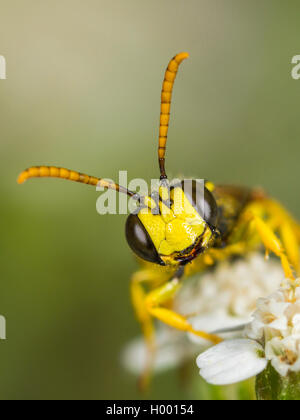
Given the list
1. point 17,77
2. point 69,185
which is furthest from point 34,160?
point 17,77

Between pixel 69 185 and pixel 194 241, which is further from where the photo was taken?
pixel 69 185

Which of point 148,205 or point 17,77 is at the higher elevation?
point 17,77

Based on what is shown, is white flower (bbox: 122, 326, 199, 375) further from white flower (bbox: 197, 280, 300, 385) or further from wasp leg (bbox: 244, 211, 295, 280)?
white flower (bbox: 197, 280, 300, 385)

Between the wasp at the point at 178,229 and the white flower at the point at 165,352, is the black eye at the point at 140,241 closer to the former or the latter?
the wasp at the point at 178,229

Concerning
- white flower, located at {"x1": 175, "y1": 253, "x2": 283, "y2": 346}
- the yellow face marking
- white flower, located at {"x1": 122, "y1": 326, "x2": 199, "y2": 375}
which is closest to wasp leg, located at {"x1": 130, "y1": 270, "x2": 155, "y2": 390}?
white flower, located at {"x1": 122, "y1": 326, "x2": 199, "y2": 375}
